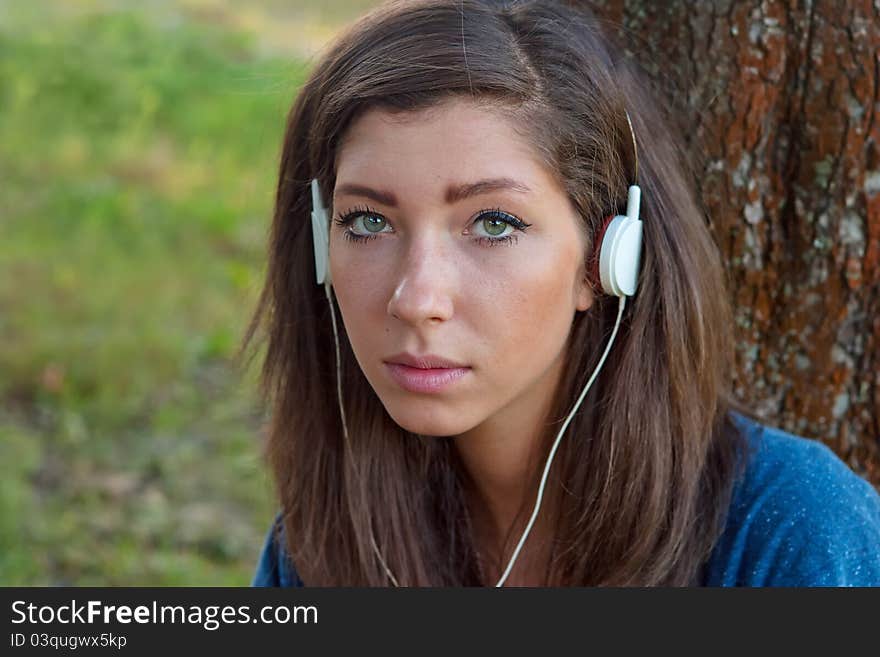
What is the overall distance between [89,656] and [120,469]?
2.57m

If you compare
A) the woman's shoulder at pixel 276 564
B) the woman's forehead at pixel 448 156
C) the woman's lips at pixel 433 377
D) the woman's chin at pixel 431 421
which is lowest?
the woman's shoulder at pixel 276 564

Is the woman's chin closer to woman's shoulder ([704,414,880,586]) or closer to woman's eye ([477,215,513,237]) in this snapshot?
woman's eye ([477,215,513,237])

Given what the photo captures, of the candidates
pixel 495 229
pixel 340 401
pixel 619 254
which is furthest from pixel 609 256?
pixel 340 401

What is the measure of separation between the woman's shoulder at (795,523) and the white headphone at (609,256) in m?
0.36

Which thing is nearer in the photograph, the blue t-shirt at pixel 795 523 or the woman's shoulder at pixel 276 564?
the blue t-shirt at pixel 795 523

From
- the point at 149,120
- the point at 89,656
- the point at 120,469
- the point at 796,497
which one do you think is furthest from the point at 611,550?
the point at 149,120

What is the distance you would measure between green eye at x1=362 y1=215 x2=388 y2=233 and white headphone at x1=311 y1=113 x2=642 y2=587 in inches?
6.5

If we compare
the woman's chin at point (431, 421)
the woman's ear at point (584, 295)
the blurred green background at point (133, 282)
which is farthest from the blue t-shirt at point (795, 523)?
the blurred green background at point (133, 282)

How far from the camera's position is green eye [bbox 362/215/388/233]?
6.60ft

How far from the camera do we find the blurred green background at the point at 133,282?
428 centimetres

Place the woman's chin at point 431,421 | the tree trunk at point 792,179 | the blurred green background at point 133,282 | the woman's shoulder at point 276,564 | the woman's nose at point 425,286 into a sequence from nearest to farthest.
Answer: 1. the woman's nose at point 425,286
2. the woman's chin at point 431,421
3. the tree trunk at point 792,179
4. the woman's shoulder at point 276,564
5. the blurred green background at point 133,282

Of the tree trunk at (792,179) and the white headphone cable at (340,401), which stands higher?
the tree trunk at (792,179)

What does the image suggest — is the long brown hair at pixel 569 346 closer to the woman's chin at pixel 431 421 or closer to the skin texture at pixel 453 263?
the skin texture at pixel 453 263

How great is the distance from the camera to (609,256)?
202cm
